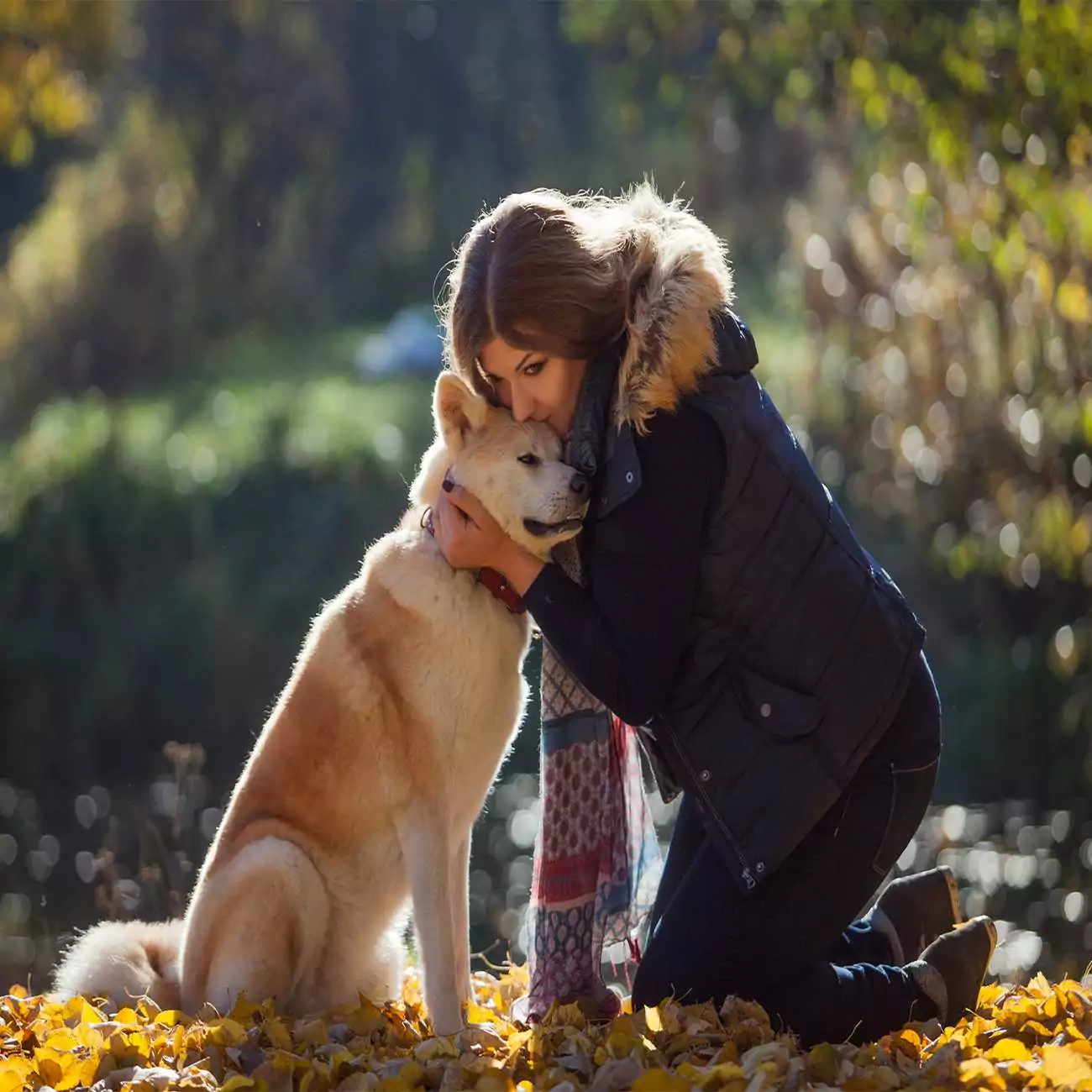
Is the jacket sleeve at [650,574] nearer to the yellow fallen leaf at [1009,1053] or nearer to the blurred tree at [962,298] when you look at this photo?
the yellow fallen leaf at [1009,1053]

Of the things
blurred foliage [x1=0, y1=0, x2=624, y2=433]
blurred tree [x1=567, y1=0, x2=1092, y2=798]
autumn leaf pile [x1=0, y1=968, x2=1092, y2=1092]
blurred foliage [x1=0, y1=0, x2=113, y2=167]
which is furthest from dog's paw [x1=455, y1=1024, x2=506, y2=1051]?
blurred foliage [x1=0, y1=0, x2=624, y2=433]

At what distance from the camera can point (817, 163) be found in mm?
19172

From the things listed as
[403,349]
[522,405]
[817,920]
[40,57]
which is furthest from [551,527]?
[403,349]

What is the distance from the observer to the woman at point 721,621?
3.21 meters

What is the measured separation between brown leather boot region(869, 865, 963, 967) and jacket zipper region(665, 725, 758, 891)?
573 millimetres

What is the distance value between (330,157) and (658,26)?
15218 mm

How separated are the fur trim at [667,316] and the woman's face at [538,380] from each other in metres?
0.21

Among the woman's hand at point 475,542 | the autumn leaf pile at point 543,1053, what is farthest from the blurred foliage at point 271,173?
the autumn leaf pile at point 543,1053

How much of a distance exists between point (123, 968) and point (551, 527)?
1578mm

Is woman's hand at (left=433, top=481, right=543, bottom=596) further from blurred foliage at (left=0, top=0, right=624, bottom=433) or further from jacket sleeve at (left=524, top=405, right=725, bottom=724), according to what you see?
blurred foliage at (left=0, top=0, right=624, bottom=433)

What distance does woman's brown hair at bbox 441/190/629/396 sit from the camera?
10.8 ft

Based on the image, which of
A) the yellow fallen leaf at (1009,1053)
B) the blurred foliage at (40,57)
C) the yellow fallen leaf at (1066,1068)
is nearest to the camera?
the yellow fallen leaf at (1066,1068)

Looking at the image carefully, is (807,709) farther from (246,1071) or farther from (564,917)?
(246,1071)

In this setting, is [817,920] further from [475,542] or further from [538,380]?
[538,380]
